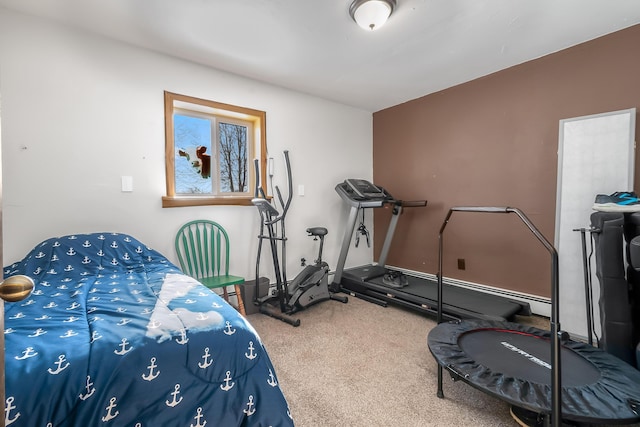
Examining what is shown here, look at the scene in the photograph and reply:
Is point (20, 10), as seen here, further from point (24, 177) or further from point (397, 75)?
point (397, 75)

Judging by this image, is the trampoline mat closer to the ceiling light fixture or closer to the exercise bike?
the exercise bike

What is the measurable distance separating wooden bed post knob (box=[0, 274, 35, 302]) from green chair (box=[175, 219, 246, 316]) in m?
2.13

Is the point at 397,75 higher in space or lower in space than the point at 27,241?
higher

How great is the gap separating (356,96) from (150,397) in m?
3.60

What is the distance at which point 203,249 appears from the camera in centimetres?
285

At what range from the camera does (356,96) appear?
376cm

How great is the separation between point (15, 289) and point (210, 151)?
2870 mm

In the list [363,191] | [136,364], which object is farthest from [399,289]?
[136,364]

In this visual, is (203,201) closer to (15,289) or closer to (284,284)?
(284,284)

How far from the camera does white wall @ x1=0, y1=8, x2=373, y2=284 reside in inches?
82.8

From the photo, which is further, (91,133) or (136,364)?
(91,133)

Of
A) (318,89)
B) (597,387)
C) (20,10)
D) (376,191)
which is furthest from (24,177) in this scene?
(597,387)

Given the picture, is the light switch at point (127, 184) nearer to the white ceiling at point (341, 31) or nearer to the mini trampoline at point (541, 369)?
the white ceiling at point (341, 31)

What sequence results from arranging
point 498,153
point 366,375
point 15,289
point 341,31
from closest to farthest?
1. point 15,289
2. point 366,375
3. point 341,31
4. point 498,153
